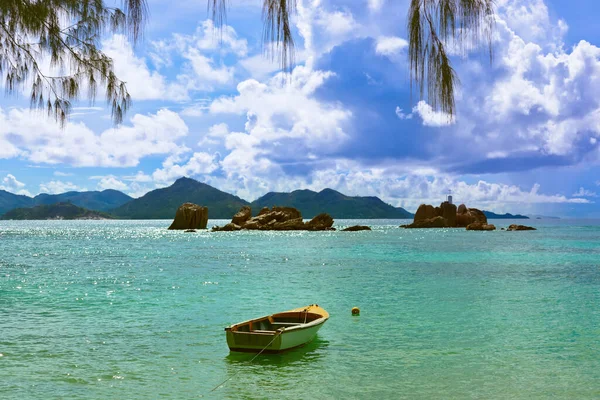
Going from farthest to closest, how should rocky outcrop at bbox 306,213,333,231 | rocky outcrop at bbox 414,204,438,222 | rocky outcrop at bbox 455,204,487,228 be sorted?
1. rocky outcrop at bbox 414,204,438,222
2. rocky outcrop at bbox 455,204,487,228
3. rocky outcrop at bbox 306,213,333,231

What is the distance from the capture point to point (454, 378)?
13.8m

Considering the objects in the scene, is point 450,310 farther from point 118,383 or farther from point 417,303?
point 118,383

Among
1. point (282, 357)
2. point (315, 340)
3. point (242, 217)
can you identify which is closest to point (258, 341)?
point (282, 357)

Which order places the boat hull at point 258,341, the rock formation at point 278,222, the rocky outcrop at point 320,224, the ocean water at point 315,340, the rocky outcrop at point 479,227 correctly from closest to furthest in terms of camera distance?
the ocean water at point 315,340, the boat hull at point 258,341, the rock formation at point 278,222, the rocky outcrop at point 320,224, the rocky outcrop at point 479,227

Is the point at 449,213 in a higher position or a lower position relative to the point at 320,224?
higher

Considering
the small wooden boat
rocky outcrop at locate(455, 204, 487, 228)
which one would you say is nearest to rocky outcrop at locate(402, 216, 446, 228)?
rocky outcrop at locate(455, 204, 487, 228)

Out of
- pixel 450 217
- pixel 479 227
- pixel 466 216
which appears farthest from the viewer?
pixel 450 217

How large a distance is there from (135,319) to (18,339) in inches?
195

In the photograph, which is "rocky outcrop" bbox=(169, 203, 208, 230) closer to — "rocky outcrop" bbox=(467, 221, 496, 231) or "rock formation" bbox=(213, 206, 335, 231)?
"rock formation" bbox=(213, 206, 335, 231)

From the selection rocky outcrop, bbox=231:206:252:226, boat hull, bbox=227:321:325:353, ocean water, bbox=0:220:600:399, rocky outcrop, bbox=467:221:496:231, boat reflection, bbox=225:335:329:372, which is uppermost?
rocky outcrop, bbox=231:206:252:226

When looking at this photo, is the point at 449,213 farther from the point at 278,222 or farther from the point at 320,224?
the point at 278,222

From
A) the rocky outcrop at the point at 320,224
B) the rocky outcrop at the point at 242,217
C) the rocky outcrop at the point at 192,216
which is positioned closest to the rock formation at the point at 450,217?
the rocky outcrop at the point at 320,224

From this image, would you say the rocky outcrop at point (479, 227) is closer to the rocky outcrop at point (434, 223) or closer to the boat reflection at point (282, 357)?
the rocky outcrop at point (434, 223)

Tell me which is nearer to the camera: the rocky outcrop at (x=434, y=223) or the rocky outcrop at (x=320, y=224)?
the rocky outcrop at (x=320, y=224)
